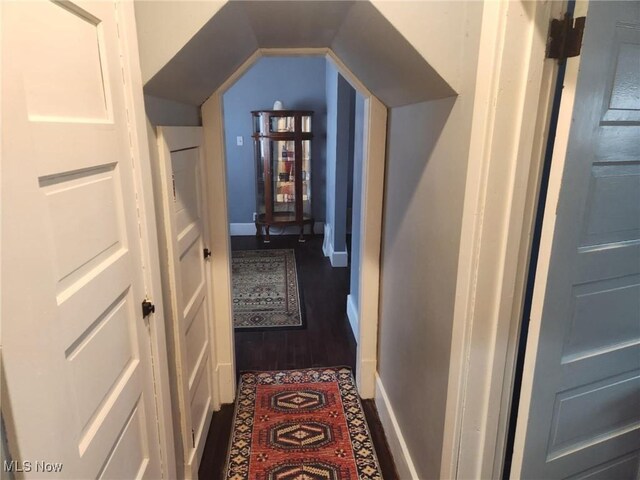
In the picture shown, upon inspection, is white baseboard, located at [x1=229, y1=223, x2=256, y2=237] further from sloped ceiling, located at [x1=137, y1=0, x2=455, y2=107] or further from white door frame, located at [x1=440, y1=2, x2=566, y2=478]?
white door frame, located at [x1=440, y1=2, x2=566, y2=478]

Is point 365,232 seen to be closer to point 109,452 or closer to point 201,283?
point 201,283

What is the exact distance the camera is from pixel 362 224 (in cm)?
226

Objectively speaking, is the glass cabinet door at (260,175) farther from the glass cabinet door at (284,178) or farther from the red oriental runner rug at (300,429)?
the red oriental runner rug at (300,429)

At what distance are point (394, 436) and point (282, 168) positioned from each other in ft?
12.6

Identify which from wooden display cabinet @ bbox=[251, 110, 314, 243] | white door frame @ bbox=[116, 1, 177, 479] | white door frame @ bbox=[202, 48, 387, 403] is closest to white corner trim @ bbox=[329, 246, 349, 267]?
wooden display cabinet @ bbox=[251, 110, 314, 243]

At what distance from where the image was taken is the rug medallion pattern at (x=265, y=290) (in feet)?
10.9

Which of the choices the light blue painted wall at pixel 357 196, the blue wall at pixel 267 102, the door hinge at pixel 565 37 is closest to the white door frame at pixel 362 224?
the light blue painted wall at pixel 357 196

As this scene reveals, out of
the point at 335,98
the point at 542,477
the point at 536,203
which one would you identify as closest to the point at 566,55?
the point at 536,203

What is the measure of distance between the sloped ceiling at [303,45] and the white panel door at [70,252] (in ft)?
0.93

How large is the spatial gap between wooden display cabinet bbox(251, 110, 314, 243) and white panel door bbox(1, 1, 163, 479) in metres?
4.03

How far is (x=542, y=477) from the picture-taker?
1396mm

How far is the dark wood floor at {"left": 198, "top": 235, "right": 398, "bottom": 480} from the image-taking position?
2012 mm

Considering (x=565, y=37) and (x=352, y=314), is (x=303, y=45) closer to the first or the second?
(x=565, y=37)

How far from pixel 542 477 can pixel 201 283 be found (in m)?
1.60
